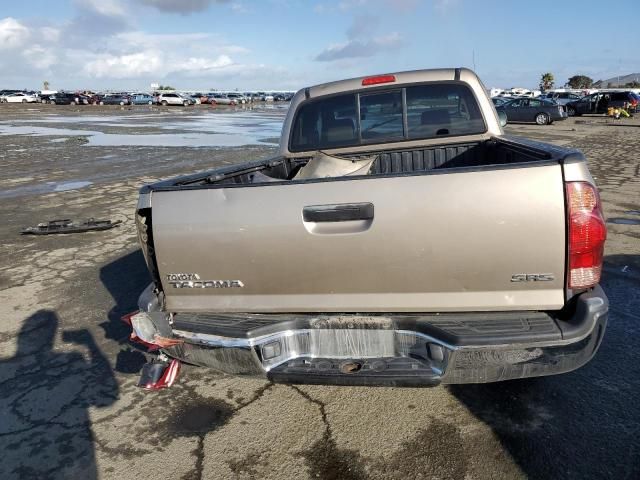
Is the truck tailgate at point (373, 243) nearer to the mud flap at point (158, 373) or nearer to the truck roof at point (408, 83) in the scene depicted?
the mud flap at point (158, 373)

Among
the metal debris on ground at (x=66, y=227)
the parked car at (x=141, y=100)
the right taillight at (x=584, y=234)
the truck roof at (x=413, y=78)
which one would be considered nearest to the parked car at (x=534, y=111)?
the metal debris on ground at (x=66, y=227)

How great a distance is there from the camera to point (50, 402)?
326cm

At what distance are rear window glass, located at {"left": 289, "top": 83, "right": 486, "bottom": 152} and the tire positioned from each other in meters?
26.6

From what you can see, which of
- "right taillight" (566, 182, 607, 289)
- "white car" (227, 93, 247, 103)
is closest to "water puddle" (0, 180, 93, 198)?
"right taillight" (566, 182, 607, 289)

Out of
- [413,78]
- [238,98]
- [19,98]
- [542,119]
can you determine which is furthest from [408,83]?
[238,98]

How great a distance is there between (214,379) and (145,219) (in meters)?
1.36

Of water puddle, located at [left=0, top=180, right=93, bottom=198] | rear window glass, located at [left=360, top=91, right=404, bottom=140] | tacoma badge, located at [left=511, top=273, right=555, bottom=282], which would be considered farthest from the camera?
water puddle, located at [left=0, top=180, right=93, bottom=198]

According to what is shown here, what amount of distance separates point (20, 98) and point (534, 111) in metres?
68.5

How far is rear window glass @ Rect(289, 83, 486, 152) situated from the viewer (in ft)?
14.4

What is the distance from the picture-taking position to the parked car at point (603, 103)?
33188 millimetres

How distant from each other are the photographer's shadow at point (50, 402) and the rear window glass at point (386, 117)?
265 centimetres

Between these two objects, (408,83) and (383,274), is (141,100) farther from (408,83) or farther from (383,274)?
(383,274)

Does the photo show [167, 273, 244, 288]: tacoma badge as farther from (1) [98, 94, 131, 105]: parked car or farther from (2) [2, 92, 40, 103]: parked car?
(2) [2, 92, 40, 103]: parked car

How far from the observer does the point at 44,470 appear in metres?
2.65
